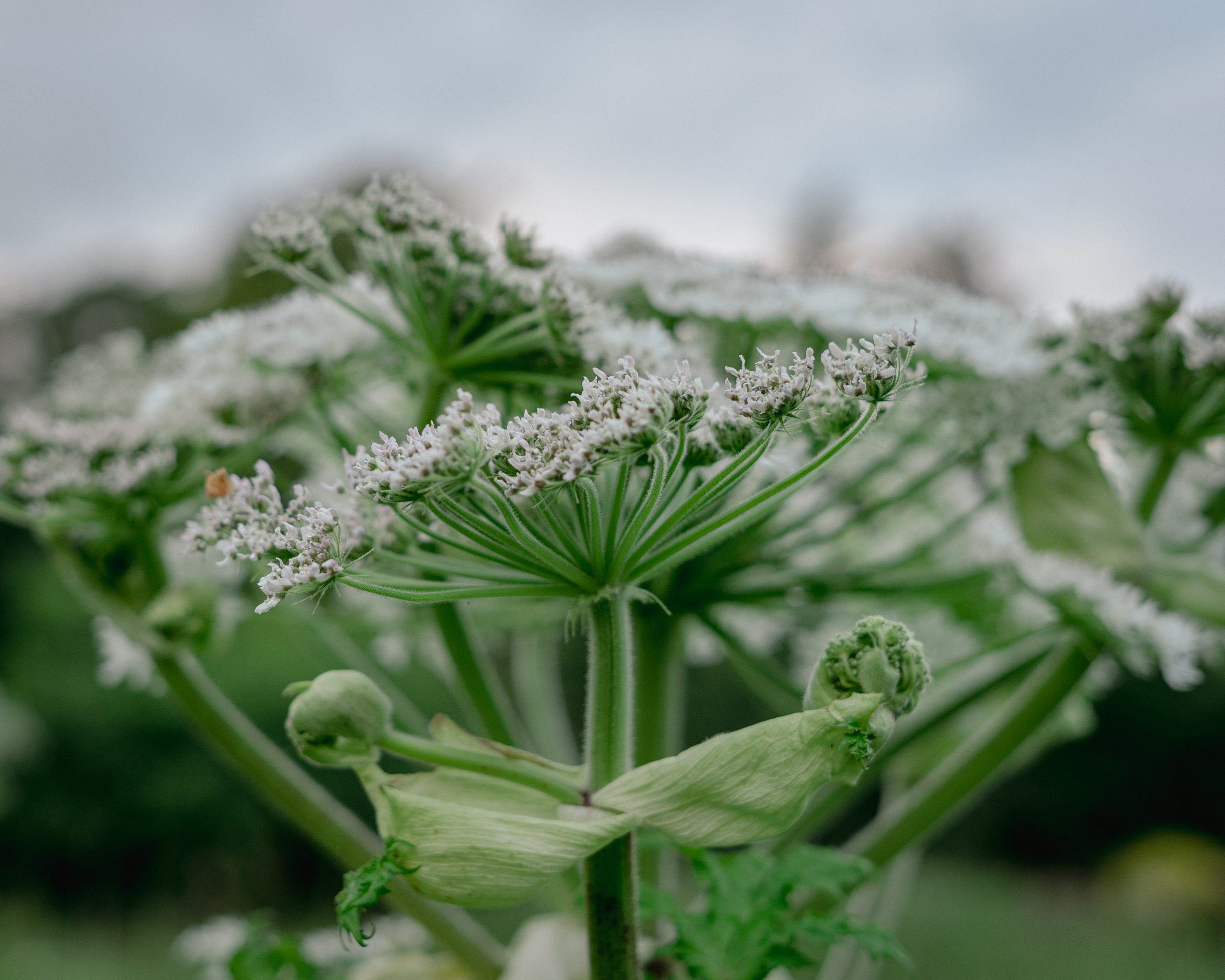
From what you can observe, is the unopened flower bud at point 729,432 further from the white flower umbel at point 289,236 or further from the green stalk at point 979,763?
the green stalk at point 979,763

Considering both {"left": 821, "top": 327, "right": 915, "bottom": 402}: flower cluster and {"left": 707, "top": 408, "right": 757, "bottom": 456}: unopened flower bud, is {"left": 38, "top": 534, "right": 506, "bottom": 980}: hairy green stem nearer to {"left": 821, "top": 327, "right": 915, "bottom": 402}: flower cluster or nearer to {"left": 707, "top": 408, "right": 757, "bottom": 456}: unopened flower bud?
{"left": 707, "top": 408, "right": 757, "bottom": 456}: unopened flower bud

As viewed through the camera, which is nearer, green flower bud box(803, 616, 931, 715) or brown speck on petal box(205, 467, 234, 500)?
green flower bud box(803, 616, 931, 715)

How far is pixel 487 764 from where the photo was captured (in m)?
1.04

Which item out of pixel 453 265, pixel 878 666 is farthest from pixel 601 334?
pixel 878 666

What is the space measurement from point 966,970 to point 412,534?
9504mm

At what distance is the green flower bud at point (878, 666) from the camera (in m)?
0.92

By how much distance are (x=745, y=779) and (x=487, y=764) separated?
0.27 metres

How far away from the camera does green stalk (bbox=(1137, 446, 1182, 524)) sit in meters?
1.92

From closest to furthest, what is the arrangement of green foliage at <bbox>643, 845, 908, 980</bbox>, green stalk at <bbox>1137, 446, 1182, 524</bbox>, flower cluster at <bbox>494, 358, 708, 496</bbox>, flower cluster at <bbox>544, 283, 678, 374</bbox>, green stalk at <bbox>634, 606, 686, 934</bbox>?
flower cluster at <bbox>494, 358, 708, 496</bbox> < green foliage at <bbox>643, 845, 908, 980</bbox> < flower cluster at <bbox>544, 283, 678, 374</bbox> < green stalk at <bbox>634, 606, 686, 934</bbox> < green stalk at <bbox>1137, 446, 1182, 524</bbox>

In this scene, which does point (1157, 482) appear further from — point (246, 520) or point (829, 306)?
point (246, 520)

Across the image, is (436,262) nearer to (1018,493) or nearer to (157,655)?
(157,655)

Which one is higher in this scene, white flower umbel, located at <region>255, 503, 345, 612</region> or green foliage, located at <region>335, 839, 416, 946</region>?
white flower umbel, located at <region>255, 503, 345, 612</region>

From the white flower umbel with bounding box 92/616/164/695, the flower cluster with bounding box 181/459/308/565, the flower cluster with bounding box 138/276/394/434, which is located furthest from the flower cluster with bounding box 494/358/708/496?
the white flower umbel with bounding box 92/616/164/695

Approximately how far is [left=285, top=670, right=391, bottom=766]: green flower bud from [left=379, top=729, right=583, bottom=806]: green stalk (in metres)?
0.03
